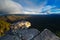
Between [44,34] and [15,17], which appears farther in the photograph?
[15,17]

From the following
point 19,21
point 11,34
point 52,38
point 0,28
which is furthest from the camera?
point 19,21

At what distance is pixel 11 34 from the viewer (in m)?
10.5

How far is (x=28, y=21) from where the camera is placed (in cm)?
2212

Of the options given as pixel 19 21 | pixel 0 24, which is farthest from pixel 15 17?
pixel 0 24

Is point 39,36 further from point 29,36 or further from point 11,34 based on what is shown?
point 11,34

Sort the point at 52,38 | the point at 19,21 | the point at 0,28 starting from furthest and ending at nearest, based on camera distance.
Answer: the point at 19,21 < the point at 0,28 < the point at 52,38

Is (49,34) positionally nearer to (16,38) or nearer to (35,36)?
(35,36)

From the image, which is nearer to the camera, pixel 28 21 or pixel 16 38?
pixel 16 38

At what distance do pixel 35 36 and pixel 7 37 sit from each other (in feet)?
5.58

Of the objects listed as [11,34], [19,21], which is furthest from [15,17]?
[11,34]

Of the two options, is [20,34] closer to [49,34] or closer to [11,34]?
[11,34]

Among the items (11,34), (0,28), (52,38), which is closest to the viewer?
(52,38)

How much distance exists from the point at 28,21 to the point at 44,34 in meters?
12.4

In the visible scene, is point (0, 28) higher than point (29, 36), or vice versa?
point (29, 36)
